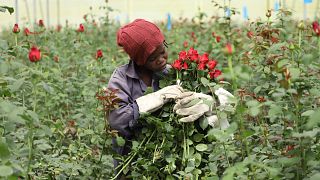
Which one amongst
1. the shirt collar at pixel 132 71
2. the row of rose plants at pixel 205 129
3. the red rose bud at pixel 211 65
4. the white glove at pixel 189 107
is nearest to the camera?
the row of rose plants at pixel 205 129

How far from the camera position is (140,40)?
2809 mm

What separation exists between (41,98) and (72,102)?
22 centimetres

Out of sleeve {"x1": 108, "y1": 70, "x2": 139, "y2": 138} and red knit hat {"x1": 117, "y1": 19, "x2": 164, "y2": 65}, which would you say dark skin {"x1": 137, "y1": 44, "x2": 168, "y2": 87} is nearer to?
red knit hat {"x1": 117, "y1": 19, "x2": 164, "y2": 65}

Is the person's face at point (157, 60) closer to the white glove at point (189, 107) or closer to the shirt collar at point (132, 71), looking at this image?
the shirt collar at point (132, 71)

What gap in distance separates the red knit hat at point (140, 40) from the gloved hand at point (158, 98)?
7.6 inches

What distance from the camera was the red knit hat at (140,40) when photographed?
279 centimetres

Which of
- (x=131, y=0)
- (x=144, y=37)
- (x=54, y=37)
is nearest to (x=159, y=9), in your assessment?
(x=131, y=0)

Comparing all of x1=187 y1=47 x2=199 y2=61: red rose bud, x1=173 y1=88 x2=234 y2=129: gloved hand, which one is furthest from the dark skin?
x1=173 y1=88 x2=234 y2=129: gloved hand

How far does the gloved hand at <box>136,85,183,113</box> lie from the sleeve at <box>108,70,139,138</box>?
4 centimetres

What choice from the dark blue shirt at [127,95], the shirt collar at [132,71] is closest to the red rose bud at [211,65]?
the dark blue shirt at [127,95]

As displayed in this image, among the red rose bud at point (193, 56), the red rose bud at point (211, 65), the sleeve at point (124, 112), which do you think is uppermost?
the red rose bud at point (193, 56)

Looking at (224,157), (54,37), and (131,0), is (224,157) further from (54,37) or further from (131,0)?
(131,0)

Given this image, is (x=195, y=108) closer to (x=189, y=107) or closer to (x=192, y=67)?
(x=189, y=107)

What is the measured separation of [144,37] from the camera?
9.20 feet
